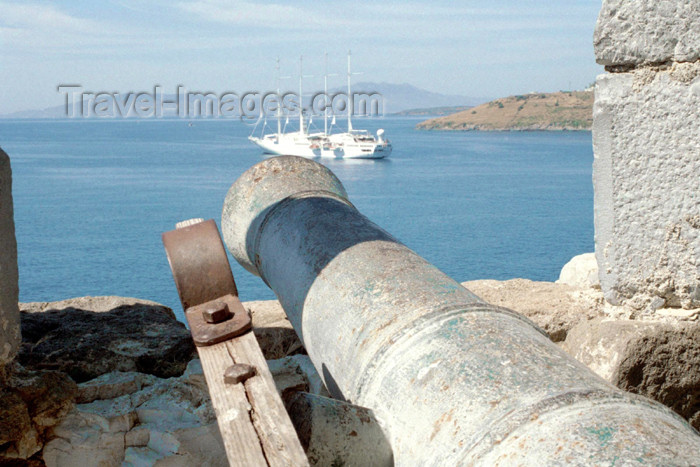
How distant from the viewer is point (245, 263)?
4102 mm

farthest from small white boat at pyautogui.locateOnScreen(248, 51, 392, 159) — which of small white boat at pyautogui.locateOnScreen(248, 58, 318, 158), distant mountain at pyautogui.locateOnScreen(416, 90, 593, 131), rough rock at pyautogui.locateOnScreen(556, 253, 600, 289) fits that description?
rough rock at pyautogui.locateOnScreen(556, 253, 600, 289)

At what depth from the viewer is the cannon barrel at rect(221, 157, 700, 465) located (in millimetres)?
1637

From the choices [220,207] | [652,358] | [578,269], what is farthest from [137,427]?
[220,207]

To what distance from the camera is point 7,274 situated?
3.14 meters

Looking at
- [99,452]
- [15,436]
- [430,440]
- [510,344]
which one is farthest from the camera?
[99,452]

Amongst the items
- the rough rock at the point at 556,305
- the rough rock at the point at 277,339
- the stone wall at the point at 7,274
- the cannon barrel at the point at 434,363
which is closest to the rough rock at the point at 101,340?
the rough rock at the point at 277,339

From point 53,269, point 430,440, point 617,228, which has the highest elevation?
point 617,228

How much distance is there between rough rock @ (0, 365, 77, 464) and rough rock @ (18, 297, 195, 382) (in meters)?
0.55

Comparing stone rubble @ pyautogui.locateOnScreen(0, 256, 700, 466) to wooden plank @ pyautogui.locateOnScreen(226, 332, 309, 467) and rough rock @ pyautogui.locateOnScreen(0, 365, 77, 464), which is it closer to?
rough rock @ pyautogui.locateOnScreen(0, 365, 77, 464)

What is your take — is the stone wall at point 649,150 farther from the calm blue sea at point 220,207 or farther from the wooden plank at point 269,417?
the calm blue sea at point 220,207

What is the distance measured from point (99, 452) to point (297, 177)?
165 cm

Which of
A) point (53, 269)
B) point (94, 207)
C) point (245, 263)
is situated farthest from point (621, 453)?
point (94, 207)

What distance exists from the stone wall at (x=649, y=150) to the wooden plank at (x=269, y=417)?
210 cm

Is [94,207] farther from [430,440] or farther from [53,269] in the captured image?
[430,440]
